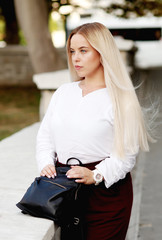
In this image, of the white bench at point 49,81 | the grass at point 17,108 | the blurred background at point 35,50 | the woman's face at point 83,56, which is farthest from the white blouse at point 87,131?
the grass at point 17,108

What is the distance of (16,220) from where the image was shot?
90.8 inches

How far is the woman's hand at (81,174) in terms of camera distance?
84.0 inches

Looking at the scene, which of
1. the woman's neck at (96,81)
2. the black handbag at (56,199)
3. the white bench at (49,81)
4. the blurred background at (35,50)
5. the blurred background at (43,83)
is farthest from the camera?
the blurred background at (35,50)

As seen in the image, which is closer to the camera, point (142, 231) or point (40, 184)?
point (40, 184)

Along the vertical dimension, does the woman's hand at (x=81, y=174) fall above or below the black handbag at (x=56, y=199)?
above

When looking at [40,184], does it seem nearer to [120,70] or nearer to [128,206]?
[128,206]

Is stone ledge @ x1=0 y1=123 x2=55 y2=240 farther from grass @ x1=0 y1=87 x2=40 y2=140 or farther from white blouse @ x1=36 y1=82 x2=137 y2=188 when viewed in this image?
grass @ x1=0 y1=87 x2=40 y2=140

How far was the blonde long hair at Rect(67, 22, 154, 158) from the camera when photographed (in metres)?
2.18

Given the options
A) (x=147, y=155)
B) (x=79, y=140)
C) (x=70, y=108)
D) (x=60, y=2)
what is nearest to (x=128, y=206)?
(x=79, y=140)

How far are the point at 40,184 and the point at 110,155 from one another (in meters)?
0.41

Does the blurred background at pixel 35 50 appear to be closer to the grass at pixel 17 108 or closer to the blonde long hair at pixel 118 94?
the grass at pixel 17 108

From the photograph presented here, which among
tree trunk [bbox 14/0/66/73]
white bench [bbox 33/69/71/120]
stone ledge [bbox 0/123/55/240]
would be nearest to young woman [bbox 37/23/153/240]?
stone ledge [bbox 0/123/55/240]

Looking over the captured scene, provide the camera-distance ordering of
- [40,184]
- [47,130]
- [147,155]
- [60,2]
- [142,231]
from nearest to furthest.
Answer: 1. [40,184]
2. [47,130]
3. [142,231]
4. [147,155]
5. [60,2]

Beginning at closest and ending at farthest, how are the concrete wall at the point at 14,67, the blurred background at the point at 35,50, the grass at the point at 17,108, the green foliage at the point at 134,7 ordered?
the grass at the point at 17,108, the blurred background at the point at 35,50, the concrete wall at the point at 14,67, the green foliage at the point at 134,7
